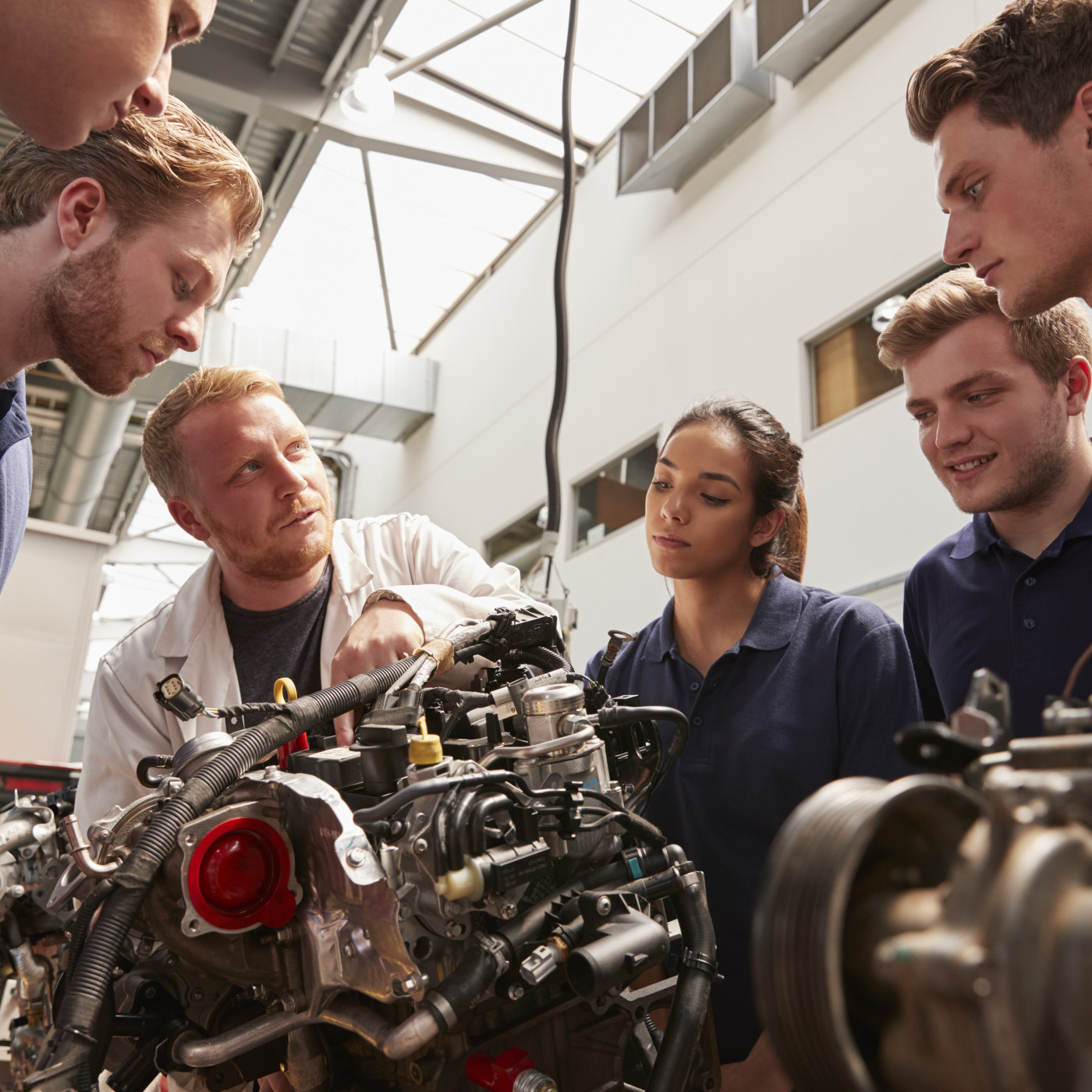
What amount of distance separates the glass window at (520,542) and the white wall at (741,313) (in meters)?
0.13

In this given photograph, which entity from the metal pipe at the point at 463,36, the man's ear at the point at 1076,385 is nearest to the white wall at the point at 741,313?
the metal pipe at the point at 463,36

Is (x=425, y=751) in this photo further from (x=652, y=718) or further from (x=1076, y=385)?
(x=1076, y=385)

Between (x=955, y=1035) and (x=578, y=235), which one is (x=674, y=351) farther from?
(x=955, y=1035)

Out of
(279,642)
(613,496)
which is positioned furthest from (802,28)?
(279,642)

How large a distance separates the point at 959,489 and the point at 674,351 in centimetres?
527

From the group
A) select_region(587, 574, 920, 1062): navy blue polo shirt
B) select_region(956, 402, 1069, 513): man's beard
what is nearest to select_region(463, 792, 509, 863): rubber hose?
select_region(587, 574, 920, 1062): navy blue polo shirt

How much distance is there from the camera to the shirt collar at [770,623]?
1.75 m

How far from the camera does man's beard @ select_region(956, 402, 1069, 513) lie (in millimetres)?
1699

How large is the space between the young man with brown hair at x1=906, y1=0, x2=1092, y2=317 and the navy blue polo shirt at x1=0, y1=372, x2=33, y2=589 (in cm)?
183

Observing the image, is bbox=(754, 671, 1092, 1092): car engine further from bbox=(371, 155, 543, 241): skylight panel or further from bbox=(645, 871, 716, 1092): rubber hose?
bbox=(371, 155, 543, 241): skylight panel

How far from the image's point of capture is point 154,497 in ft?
39.0

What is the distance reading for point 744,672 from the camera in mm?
1755

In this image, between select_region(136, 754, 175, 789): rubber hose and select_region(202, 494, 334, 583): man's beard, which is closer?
select_region(136, 754, 175, 789): rubber hose

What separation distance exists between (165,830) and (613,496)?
660 cm
